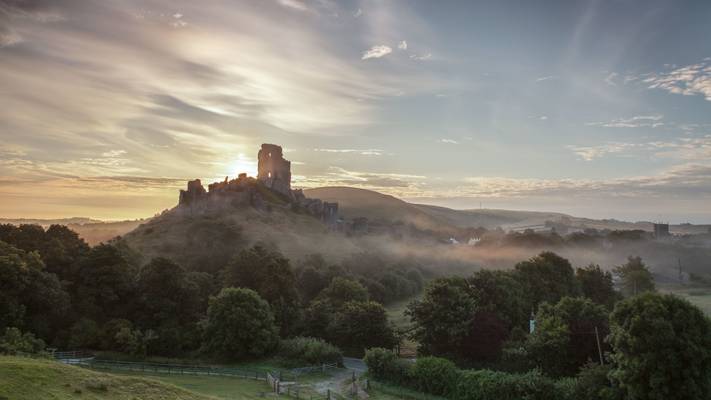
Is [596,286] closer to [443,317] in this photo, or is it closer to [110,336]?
[443,317]

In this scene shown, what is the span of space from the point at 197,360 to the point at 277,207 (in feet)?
345

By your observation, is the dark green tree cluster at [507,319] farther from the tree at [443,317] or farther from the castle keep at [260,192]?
the castle keep at [260,192]

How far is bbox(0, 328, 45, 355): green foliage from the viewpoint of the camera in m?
38.3

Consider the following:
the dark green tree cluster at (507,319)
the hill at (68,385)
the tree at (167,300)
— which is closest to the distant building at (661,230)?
the dark green tree cluster at (507,319)

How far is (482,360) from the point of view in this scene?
48.1 metres

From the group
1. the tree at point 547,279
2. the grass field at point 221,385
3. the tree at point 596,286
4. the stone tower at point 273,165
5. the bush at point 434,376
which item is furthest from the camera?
the stone tower at point 273,165

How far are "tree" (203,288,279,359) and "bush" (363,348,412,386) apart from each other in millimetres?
11798

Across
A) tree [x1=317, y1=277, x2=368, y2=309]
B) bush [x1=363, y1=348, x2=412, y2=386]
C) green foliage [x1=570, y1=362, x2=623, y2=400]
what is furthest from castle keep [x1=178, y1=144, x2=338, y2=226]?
green foliage [x1=570, y1=362, x2=623, y2=400]

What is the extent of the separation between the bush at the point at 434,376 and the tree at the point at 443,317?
7262mm

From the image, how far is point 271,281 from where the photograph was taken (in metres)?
64.1

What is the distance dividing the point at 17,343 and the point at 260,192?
123 meters

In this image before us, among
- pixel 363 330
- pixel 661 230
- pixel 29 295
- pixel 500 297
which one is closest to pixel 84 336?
pixel 29 295

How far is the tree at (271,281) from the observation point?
62.0 m

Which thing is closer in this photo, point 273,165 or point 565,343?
point 565,343
